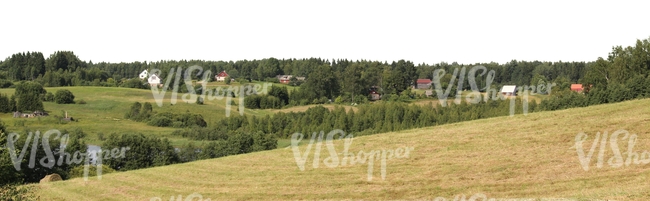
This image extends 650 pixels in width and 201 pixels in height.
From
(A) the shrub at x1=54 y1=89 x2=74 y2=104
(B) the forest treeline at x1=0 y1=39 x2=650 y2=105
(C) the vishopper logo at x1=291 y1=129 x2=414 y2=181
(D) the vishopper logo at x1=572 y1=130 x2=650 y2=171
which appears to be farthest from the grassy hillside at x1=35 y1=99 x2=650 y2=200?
(A) the shrub at x1=54 y1=89 x2=74 y2=104

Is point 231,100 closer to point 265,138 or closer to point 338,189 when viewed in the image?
point 265,138

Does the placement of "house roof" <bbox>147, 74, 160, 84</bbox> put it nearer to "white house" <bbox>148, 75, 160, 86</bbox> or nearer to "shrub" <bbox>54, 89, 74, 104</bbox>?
"white house" <bbox>148, 75, 160, 86</bbox>

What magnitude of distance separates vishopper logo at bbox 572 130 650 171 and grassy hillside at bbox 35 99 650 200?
315 mm

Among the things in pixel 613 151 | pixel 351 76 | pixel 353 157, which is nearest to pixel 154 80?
pixel 351 76

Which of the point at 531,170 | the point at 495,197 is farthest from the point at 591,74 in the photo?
the point at 495,197

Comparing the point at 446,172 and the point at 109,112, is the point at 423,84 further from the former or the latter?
the point at 446,172

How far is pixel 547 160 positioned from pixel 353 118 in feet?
193

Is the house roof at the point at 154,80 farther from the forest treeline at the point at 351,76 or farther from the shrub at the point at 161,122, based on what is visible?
the shrub at the point at 161,122

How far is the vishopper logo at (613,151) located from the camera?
105 ft

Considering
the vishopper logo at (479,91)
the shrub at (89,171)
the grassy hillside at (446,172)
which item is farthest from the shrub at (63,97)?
the grassy hillside at (446,172)

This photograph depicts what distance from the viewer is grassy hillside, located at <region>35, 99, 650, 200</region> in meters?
30.0

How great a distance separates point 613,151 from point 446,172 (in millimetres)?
9133

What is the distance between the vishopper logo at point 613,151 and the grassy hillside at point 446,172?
31 cm

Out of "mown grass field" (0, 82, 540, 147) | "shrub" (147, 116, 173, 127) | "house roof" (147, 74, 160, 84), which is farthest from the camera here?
"house roof" (147, 74, 160, 84)
